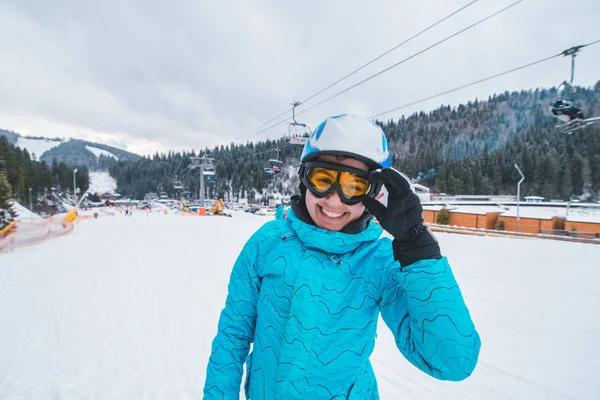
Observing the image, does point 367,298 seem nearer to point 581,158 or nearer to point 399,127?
point 581,158

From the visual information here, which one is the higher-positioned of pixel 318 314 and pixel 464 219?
pixel 318 314

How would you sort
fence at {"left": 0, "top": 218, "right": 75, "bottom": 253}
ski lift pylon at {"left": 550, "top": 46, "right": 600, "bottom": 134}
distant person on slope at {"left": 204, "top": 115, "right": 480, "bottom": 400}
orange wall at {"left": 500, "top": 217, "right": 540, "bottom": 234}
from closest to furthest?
1. distant person on slope at {"left": 204, "top": 115, "right": 480, "bottom": 400}
2. ski lift pylon at {"left": 550, "top": 46, "right": 600, "bottom": 134}
3. fence at {"left": 0, "top": 218, "right": 75, "bottom": 253}
4. orange wall at {"left": 500, "top": 217, "right": 540, "bottom": 234}

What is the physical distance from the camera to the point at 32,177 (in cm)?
6456

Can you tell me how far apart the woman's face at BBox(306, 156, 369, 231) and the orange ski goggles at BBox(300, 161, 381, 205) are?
27 mm

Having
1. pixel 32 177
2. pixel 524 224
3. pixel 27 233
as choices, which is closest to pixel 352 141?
pixel 27 233

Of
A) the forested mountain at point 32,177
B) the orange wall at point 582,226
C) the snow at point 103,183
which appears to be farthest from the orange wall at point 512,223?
the snow at point 103,183

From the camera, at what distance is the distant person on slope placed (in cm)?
108

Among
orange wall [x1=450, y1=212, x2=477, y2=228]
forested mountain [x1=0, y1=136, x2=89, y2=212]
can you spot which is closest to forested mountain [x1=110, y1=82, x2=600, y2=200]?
orange wall [x1=450, y1=212, x2=477, y2=228]

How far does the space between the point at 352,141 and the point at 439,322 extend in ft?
Answer: 2.85

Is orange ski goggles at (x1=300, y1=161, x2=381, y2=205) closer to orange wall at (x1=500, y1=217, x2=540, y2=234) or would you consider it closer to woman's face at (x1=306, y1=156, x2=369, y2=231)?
woman's face at (x1=306, y1=156, x2=369, y2=231)

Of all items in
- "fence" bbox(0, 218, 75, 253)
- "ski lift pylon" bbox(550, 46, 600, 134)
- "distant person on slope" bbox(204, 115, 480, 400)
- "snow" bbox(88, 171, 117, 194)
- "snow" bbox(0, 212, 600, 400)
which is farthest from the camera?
"snow" bbox(88, 171, 117, 194)

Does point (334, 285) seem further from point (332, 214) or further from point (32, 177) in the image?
point (32, 177)

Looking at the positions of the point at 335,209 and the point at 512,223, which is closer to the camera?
the point at 335,209

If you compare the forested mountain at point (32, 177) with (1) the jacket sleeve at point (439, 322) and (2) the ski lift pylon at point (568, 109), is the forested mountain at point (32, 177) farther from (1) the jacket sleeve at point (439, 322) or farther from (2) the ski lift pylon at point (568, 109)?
(2) the ski lift pylon at point (568, 109)
